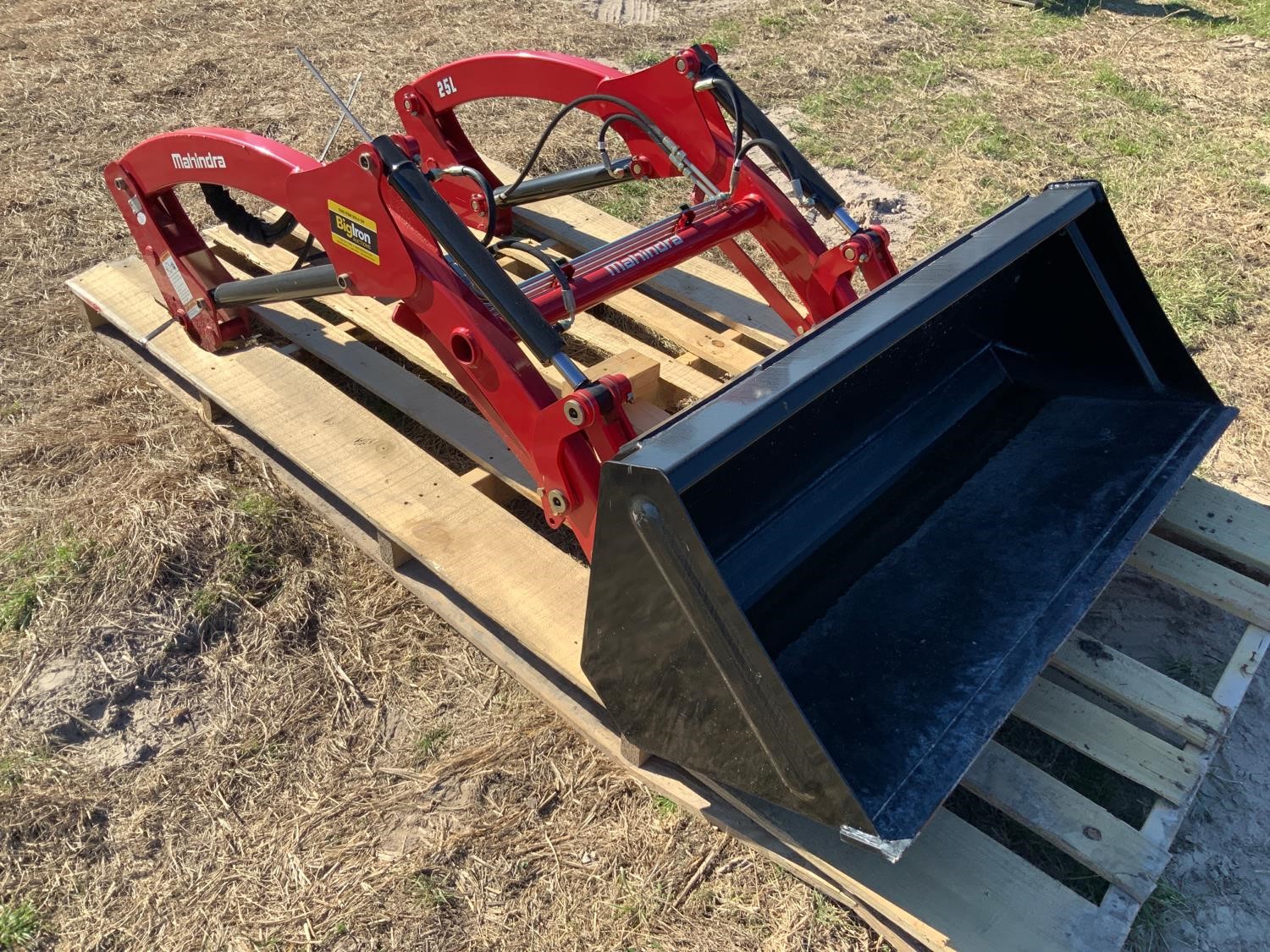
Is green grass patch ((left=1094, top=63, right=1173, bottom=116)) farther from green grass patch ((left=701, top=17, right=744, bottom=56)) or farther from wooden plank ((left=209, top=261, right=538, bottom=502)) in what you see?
wooden plank ((left=209, top=261, right=538, bottom=502))

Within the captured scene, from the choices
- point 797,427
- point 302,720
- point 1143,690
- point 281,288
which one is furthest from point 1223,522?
point 281,288

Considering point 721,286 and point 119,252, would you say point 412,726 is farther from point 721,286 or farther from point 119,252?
point 119,252

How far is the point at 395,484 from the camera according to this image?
115 inches

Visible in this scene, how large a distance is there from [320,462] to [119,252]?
2449mm

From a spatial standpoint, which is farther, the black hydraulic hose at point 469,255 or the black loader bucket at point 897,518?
the black hydraulic hose at point 469,255

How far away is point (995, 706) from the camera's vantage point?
207cm

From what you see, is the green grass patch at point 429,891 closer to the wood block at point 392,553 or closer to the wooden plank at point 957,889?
the wooden plank at point 957,889

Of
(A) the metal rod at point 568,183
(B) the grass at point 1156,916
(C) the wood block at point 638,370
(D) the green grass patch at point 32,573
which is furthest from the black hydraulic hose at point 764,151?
(D) the green grass patch at point 32,573

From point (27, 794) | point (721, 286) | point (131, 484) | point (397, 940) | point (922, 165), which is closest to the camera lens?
point (397, 940)

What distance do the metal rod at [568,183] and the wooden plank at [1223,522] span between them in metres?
2.04

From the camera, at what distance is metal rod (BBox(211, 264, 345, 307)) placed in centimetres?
277

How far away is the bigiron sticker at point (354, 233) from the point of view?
98.1 inches

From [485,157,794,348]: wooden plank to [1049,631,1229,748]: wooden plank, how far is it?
59.8 inches

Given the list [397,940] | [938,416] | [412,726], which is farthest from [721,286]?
[397,940]
